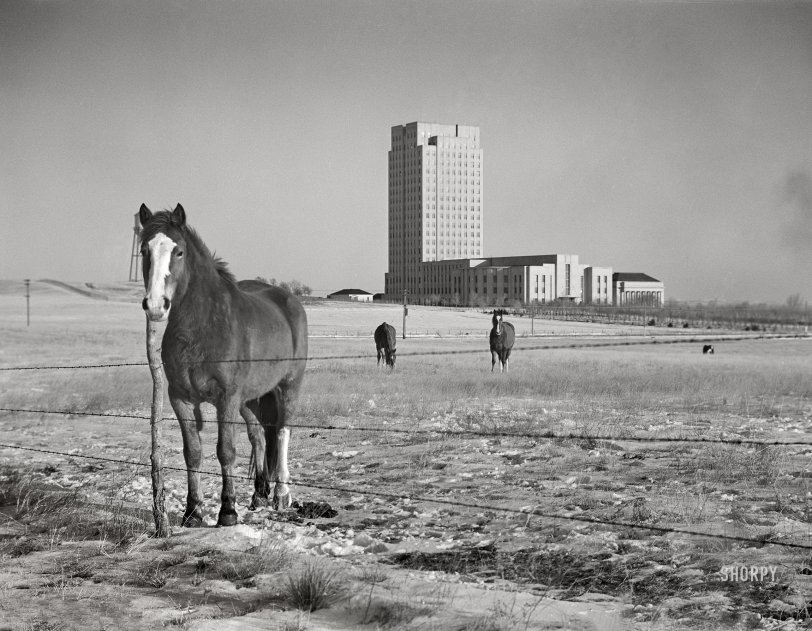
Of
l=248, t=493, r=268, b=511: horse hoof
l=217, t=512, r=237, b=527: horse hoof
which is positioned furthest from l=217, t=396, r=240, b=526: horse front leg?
l=248, t=493, r=268, b=511: horse hoof

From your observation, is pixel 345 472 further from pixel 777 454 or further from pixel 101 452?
pixel 777 454

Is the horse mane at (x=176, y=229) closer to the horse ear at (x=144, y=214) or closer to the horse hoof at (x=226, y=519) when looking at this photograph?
the horse ear at (x=144, y=214)

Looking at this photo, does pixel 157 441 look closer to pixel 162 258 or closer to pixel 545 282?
pixel 162 258

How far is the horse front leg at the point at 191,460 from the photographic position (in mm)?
6434

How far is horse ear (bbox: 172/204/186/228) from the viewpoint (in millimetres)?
6102

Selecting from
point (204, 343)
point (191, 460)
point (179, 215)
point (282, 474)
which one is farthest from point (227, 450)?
point (179, 215)

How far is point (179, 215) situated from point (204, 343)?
109 centimetres

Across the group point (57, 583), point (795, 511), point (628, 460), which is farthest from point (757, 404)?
point (57, 583)

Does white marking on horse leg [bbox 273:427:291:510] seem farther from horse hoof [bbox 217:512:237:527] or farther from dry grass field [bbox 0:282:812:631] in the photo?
horse hoof [bbox 217:512:237:527]

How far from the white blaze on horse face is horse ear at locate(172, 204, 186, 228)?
9.3 inches

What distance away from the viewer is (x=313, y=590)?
15.0ft

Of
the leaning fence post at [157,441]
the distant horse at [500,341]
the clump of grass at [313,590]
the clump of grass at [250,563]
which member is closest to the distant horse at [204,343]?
the leaning fence post at [157,441]

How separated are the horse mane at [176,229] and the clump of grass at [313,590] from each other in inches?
114

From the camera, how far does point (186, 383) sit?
20.8ft
